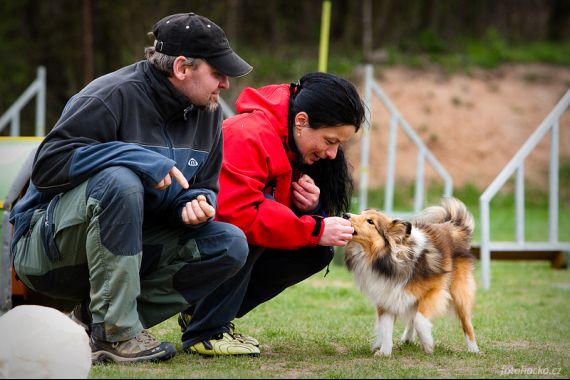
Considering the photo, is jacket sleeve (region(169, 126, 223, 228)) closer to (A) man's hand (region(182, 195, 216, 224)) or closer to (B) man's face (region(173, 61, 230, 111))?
(A) man's hand (region(182, 195, 216, 224))

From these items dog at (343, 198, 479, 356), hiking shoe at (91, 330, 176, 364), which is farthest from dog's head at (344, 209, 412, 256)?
hiking shoe at (91, 330, 176, 364)

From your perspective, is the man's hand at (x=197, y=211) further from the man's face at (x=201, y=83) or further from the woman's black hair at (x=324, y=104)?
the woman's black hair at (x=324, y=104)

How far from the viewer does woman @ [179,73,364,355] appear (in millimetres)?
3936

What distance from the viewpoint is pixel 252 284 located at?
436 cm

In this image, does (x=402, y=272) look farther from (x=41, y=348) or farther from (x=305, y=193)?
(x=41, y=348)

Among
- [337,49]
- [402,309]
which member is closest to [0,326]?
[402,309]

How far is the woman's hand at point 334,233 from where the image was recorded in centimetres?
401

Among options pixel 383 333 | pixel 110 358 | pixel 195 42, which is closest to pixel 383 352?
pixel 383 333

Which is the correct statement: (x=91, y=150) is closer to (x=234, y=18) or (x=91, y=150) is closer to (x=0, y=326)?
(x=0, y=326)

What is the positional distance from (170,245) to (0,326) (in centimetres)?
83

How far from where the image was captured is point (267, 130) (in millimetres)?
4031

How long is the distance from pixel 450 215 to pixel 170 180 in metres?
2.27

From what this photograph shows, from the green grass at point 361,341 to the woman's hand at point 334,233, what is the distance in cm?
53

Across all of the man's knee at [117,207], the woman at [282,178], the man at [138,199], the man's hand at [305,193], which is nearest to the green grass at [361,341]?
the man at [138,199]
